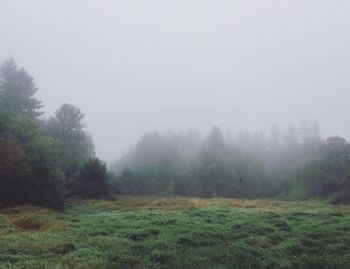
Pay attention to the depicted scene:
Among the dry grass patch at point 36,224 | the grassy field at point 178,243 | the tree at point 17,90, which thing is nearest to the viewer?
the grassy field at point 178,243

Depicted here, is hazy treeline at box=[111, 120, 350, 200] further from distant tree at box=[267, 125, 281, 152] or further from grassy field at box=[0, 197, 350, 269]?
grassy field at box=[0, 197, 350, 269]

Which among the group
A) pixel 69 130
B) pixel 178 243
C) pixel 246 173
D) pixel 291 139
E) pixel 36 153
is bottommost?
pixel 178 243

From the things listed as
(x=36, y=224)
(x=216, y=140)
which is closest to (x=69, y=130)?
(x=36, y=224)

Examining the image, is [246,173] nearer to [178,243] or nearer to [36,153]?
[36,153]

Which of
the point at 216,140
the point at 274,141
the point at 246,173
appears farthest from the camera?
the point at 274,141

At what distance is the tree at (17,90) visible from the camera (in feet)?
230

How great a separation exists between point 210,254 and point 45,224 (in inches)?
461

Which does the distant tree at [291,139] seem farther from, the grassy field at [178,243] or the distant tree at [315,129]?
the grassy field at [178,243]

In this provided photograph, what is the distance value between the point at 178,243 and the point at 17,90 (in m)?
63.1

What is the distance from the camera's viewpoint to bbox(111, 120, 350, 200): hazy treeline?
73625 mm

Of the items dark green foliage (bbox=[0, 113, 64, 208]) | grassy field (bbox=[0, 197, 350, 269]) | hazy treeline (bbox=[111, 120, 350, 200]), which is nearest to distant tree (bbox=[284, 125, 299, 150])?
hazy treeline (bbox=[111, 120, 350, 200])

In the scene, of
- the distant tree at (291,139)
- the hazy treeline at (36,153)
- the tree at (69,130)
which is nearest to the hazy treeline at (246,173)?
the distant tree at (291,139)

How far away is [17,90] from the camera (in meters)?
72.4

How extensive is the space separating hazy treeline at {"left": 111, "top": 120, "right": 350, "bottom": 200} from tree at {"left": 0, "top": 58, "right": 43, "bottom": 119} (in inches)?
947
